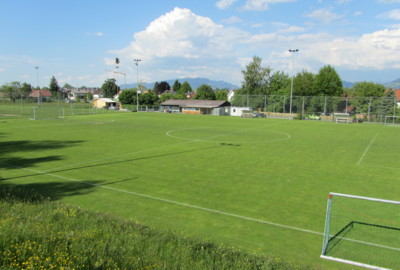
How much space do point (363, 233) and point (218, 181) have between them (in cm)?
708

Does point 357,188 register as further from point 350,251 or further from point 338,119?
point 338,119

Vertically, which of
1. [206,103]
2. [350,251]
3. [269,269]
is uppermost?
[206,103]

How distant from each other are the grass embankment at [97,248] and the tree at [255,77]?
97750 millimetres

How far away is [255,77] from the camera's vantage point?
102000 mm

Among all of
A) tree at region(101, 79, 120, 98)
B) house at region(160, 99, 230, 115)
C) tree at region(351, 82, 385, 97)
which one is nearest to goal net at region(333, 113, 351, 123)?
house at region(160, 99, 230, 115)

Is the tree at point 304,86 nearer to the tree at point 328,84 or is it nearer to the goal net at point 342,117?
the tree at point 328,84

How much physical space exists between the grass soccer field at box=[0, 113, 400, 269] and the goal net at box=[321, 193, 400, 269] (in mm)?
445

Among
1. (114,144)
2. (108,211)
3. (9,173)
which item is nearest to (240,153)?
(114,144)

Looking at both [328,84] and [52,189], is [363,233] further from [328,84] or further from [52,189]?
[328,84]

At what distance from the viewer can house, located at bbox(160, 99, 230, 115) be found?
79062 mm

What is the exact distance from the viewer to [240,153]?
73.0ft

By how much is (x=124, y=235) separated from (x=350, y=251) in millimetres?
6376

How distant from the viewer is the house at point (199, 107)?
3113 inches

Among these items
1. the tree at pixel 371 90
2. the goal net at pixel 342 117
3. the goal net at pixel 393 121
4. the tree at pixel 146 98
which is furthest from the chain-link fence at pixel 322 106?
the tree at pixel 146 98
